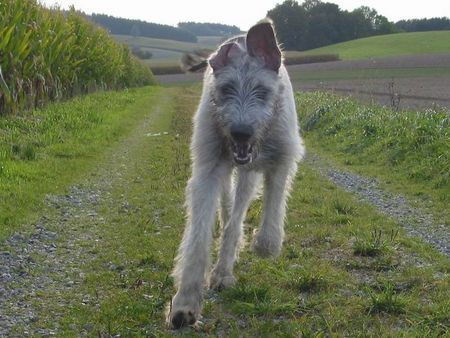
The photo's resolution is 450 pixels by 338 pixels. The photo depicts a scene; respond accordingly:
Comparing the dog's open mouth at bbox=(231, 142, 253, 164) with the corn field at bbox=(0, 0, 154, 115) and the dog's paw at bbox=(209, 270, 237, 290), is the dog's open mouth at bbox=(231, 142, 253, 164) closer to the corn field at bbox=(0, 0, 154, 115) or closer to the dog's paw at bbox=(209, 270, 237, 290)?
the dog's paw at bbox=(209, 270, 237, 290)

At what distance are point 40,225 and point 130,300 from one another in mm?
2487

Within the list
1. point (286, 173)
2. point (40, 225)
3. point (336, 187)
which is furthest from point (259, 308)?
point (336, 187)

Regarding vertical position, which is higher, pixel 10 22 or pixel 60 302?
pixel 10 22

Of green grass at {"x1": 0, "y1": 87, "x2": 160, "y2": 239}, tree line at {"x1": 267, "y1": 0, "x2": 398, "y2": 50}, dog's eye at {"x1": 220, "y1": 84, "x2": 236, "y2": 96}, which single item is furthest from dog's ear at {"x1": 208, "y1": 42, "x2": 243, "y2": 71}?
tree line at {"x1": 267, "y1": 0, "x2": 398, "y2": 50}

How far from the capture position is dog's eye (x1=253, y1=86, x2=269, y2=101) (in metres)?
4.32

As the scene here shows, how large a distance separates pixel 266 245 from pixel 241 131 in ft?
4.31

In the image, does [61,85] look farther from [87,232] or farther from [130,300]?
[130,300]

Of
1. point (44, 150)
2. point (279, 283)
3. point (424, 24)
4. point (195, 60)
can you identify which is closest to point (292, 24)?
Result: point (424, 24)

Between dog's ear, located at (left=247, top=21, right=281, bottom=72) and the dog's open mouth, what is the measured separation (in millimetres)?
636

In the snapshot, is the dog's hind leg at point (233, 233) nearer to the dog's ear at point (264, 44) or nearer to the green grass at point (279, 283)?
the green grass at point (279, 283)

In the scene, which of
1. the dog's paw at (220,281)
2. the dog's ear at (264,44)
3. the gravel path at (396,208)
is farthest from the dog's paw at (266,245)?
the gravel path at (396,208)

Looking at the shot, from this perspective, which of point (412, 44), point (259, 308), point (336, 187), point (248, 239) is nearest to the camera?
point (259, 308)

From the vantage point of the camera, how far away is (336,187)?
967cm

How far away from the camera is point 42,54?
1502 cm
